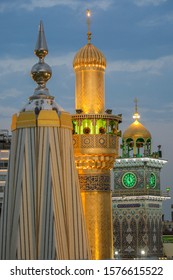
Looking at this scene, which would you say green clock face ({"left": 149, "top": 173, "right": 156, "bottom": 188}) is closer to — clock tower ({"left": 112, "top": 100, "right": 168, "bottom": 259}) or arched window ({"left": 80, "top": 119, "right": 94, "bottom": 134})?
clock tower ({"left": 112, "top": 100, "right": 168, "bottom": 259})

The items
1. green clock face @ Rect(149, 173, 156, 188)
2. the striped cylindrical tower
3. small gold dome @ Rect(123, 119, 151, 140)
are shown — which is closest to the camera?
the striped cylindrical tower

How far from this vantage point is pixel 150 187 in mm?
30188

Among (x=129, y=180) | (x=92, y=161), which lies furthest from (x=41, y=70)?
(x=129, y=180)

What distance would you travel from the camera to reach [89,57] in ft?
37.1

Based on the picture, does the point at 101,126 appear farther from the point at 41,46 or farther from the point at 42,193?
the point at 42,193

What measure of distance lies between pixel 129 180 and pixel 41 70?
21.2 m

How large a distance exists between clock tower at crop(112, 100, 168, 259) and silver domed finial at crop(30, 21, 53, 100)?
19.8 meters

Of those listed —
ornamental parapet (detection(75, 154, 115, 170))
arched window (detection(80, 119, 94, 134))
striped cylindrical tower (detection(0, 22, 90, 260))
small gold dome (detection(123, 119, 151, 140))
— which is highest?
small gold dome (detection(123, 119, 151, 140))

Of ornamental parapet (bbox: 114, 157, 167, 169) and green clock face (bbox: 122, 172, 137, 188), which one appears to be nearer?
ornamental parapet (bbox: 114, 157, 167, 169)

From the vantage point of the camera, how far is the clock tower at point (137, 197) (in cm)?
2944

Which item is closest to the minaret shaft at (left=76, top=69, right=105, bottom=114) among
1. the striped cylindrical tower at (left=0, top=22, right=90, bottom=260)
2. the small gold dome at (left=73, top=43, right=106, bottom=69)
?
the small gold dome at (left=73, top=43, right=106, bottom=69)

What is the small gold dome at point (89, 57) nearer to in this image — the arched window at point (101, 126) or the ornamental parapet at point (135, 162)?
the arched window at point (101, 126)

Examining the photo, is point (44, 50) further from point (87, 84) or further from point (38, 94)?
point (87, 84)

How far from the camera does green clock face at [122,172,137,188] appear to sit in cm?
3031
